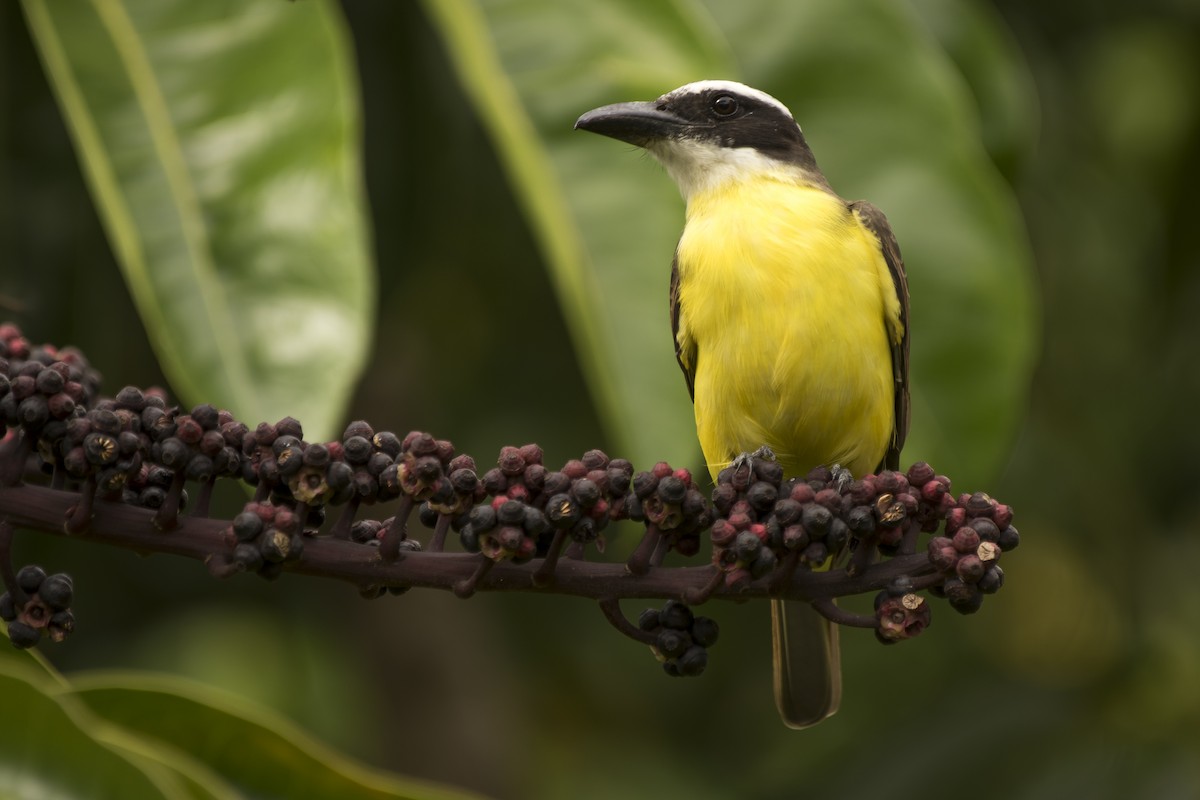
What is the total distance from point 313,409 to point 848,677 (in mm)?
3396

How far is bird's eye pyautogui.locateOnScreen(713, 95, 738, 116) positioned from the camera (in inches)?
132

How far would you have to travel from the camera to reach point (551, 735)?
6.54m

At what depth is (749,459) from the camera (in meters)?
2.28

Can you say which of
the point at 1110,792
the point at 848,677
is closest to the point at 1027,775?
the point at 1110,792

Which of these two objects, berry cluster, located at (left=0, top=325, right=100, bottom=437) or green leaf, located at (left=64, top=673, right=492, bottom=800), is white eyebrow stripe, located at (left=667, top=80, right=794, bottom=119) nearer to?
green leaf, located at (left=64, top=673, right=492, bottom=800)

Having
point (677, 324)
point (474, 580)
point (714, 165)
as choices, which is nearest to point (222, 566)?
point (474, 580)

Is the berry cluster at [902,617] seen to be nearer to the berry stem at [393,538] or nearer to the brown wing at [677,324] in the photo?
the berry stem at [393,538]

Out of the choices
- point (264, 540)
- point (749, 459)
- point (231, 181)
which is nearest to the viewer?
point (264, 540)

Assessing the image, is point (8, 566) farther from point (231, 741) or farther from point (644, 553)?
point (644, 553)

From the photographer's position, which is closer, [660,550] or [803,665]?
[660,550]

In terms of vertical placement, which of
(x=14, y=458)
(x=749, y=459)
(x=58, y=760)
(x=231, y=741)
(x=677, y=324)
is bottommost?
(x=231, y=741)

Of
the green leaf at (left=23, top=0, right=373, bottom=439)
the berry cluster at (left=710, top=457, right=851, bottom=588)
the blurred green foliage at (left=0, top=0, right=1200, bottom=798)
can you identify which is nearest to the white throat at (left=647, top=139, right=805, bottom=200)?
the blurred green foliage at (left=0, top=0, right=1200, bottom=798)

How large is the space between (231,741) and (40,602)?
1.83 feet

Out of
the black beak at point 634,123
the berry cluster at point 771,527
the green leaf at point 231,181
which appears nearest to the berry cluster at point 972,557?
the berry cluster at point 771,527
